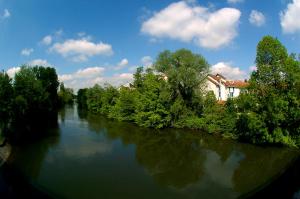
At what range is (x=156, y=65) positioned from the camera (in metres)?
43.7

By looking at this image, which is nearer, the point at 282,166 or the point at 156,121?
the point at 282,166

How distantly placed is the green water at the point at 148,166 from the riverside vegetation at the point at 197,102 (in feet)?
7.51

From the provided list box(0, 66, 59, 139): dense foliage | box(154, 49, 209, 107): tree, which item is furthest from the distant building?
box(0, 66, 59, 139): dense foliage

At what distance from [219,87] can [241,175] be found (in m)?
38.5

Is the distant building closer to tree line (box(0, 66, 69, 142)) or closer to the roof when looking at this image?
the roof

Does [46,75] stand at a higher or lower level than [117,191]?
higher

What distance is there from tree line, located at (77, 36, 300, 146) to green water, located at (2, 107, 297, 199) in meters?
2.20

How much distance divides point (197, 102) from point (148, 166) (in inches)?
847

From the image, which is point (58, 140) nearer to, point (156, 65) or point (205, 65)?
point (156, 65)

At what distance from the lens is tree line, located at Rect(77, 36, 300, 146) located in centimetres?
2355

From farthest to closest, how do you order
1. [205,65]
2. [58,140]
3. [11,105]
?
[205,65]
[58,140]
[11,105]

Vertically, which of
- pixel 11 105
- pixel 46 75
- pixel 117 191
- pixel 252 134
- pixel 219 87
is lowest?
pixel 117 191

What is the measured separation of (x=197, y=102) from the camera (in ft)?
131

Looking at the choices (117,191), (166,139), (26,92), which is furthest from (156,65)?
(117,191)
